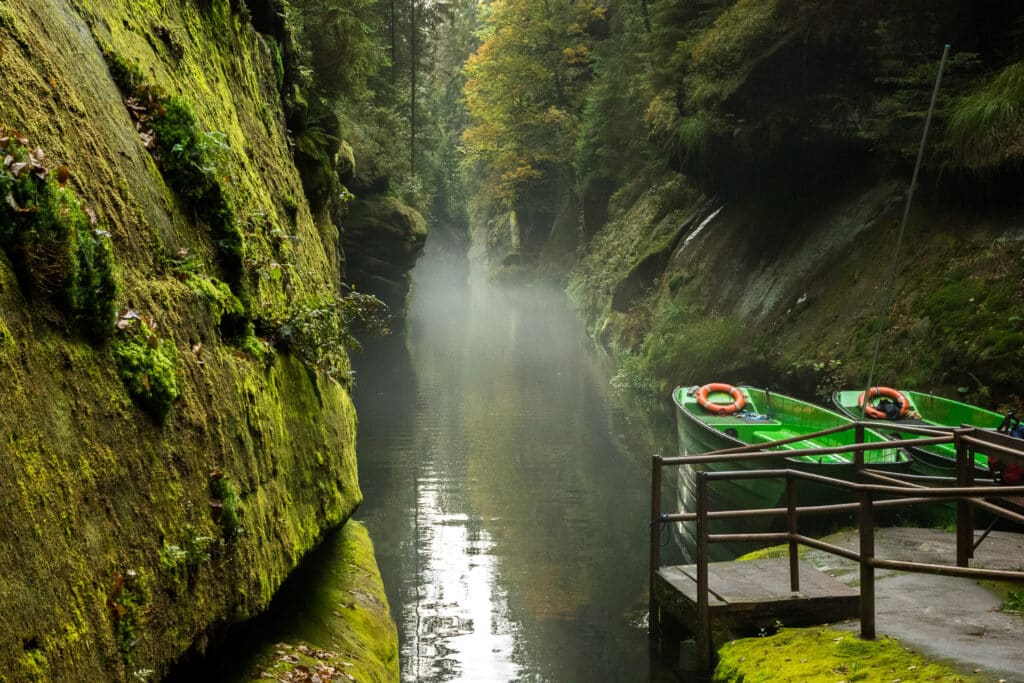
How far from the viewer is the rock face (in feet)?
111

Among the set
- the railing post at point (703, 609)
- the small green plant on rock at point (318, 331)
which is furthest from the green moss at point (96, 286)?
the railing post at point (703, 609)

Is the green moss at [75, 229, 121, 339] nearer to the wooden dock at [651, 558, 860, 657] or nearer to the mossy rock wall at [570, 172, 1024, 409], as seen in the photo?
the wooden dock at [651, 558, 860, 657]

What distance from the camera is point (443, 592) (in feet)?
38.7

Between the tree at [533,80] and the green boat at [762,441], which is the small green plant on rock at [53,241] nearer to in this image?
the green boat at [762,441]

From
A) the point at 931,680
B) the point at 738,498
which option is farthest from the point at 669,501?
the point at 931,680

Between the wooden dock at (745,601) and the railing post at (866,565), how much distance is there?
34.6 inches

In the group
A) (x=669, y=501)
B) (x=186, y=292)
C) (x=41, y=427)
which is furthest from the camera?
(x=669, y=501)

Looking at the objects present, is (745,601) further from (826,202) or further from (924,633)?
(826,202)

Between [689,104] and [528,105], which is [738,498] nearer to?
[689,104]

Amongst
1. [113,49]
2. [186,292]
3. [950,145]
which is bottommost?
[186,292]

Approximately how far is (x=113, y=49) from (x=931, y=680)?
22.4ft

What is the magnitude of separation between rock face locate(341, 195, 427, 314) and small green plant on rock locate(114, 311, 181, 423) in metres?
28.0

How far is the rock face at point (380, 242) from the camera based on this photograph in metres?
33.8

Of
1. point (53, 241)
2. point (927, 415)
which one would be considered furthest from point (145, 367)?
point (927, 415)
